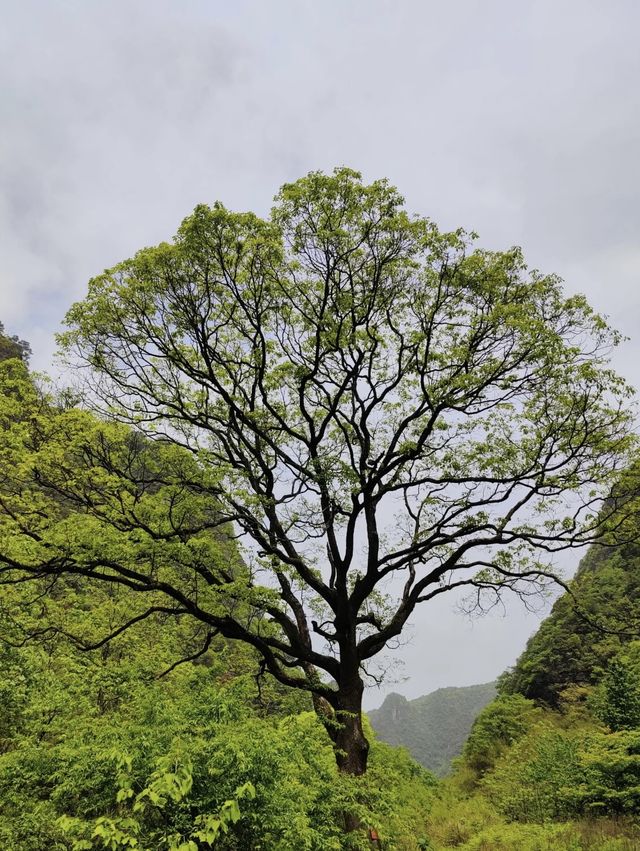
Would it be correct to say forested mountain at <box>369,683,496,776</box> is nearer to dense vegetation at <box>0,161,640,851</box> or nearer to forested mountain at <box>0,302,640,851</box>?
forested mountain at <box>0,302,640,851</box>

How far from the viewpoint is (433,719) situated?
138 m

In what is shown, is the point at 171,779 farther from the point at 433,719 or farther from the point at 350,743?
the point at 433,719

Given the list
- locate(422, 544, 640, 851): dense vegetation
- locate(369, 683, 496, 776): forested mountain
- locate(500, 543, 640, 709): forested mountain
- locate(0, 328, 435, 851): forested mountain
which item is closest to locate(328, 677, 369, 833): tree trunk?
locate(0, 328, 435, 851): forested mountain

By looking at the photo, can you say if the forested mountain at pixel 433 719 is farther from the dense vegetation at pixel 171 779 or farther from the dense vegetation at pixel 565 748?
the dense vegetation at pixel 171 779

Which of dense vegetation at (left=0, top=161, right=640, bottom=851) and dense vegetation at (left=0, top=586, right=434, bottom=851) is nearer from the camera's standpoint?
dense vegetation at (left=0, top=586, right=434, bottom=851)

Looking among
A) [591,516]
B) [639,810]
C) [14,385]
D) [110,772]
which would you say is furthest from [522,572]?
[14,385]

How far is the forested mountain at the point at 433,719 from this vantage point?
105 metres

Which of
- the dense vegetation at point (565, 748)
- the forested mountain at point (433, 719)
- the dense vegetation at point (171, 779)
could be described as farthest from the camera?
the forested mountain at point (433, 719)

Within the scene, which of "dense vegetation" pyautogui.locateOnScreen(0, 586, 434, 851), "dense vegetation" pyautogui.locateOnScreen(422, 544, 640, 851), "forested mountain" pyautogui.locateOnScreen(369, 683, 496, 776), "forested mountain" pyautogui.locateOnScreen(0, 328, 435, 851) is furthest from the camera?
"forested mountain" pyautogui.locateOnScreen(369, 683, 496, 776)

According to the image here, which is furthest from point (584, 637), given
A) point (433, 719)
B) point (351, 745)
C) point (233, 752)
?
point (433, 719)

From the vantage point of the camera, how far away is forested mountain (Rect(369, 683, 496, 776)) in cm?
10513

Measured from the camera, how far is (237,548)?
10719 mm

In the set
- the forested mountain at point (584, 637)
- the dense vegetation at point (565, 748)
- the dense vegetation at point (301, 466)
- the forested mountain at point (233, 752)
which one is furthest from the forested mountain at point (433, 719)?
the dense vegetation at point (301, 466)

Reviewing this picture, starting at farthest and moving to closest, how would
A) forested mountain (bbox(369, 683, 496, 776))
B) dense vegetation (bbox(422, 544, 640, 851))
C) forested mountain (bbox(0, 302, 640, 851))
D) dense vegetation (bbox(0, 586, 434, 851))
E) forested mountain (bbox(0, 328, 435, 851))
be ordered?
forested mountain (bbox(369, 683, 496, 776)), dense vegetation (bbox(422, 544, 640, 851)), forested mountain (bbox(0, 302, 640, 851)), forested mountain (bbox(0, 328, 435, 851)), dense vegetation (bbox(0, 586, 434, 851))
